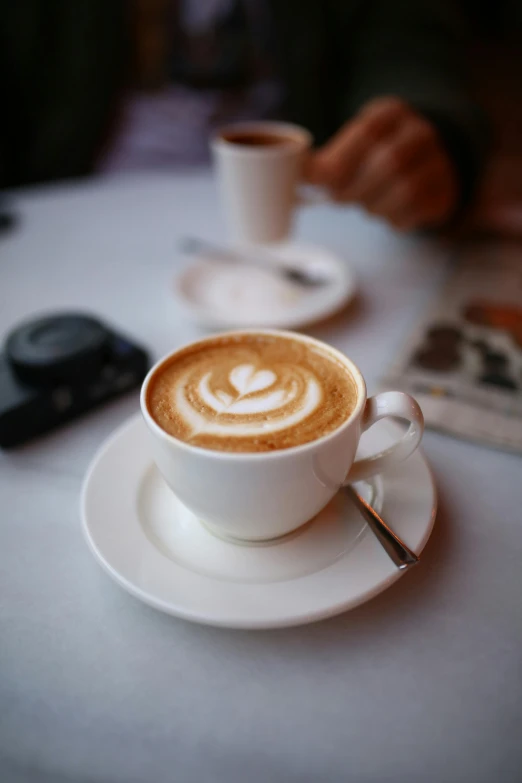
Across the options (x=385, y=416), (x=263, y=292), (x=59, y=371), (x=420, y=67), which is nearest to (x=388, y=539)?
(x=385, y=416)

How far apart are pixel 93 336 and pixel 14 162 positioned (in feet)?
3.66

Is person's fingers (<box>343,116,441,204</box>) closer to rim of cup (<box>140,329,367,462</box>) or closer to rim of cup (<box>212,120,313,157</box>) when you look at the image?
rim of cup (<box>212,120,313,157</box>)

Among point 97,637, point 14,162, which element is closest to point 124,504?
point 97,637

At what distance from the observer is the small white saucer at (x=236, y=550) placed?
37 centimetres

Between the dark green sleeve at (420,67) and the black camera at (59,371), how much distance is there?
746mm

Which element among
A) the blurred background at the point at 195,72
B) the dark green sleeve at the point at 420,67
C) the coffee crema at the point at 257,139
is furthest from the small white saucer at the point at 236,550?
the blurred background at the point at 195,72

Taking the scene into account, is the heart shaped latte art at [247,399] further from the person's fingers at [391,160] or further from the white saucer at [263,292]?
the person's fingers at [391,160]

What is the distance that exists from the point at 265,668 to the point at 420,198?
82 centimetres

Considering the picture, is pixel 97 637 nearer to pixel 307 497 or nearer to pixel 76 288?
pixel 307 497

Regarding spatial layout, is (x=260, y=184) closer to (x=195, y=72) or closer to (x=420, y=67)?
(x=420, y=67)

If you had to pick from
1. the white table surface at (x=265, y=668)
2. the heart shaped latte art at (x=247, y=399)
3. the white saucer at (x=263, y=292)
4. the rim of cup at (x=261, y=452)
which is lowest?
the white table surface at (x=265, y=668)

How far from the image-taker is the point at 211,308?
0.80m

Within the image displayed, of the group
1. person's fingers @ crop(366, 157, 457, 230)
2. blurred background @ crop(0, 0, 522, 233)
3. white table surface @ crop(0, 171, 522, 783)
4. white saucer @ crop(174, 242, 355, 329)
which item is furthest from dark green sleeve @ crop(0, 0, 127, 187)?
white table surface @ crop(0, 171, 522, 783)

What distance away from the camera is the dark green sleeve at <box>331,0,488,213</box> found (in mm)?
1054
